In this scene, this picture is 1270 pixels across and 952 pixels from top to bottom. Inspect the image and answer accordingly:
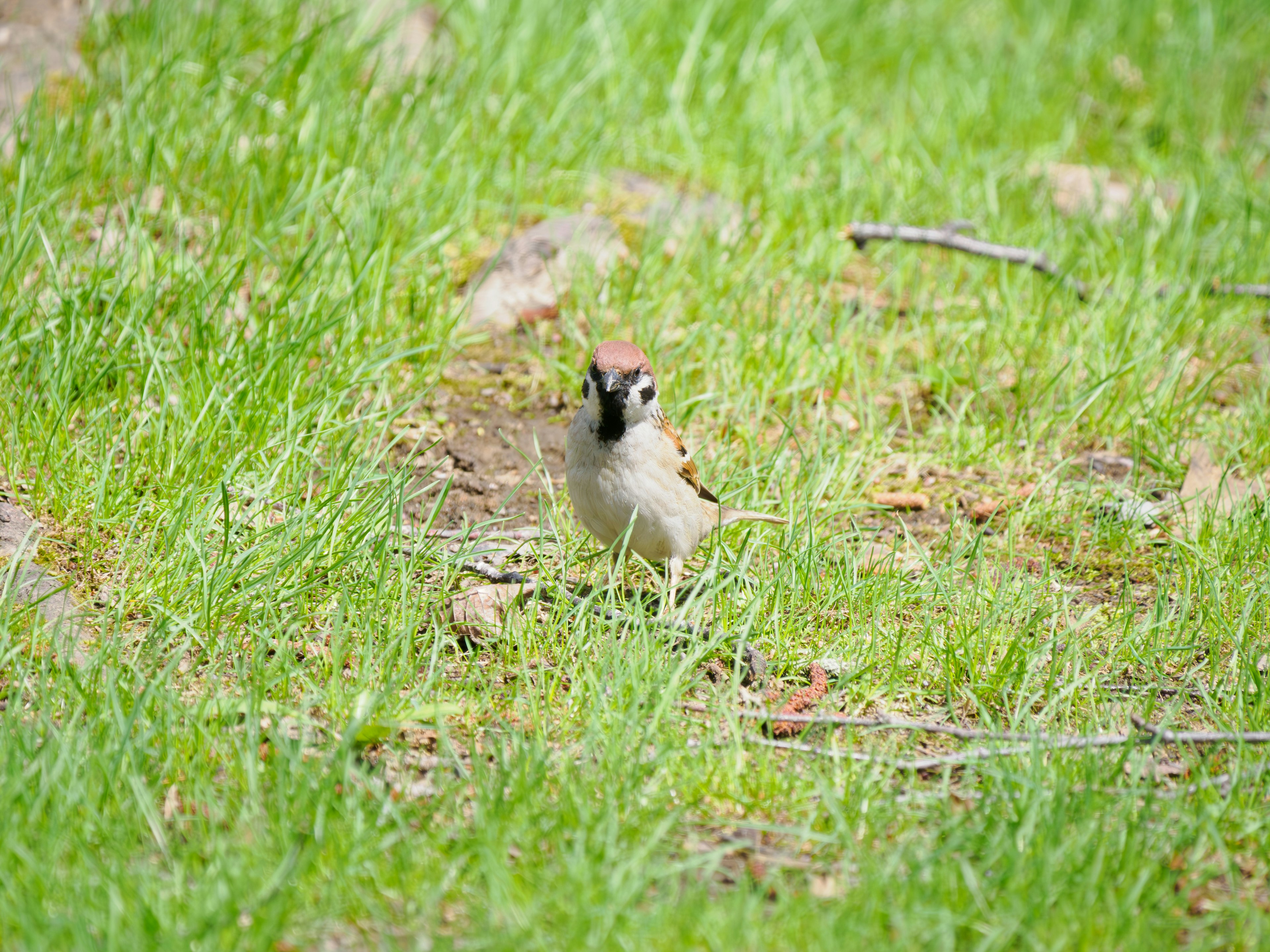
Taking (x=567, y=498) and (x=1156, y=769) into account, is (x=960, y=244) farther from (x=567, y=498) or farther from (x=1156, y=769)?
(x=1156, y=769)

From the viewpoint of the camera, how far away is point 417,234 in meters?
5.20

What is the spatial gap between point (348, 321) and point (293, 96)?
170 cm

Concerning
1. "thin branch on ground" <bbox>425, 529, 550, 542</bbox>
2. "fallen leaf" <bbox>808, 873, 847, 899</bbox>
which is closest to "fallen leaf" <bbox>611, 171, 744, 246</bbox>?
"thin branch on ground" <bbox>425, 529, 550, 542</bbox>

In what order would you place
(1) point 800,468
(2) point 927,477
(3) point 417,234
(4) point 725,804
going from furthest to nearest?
(3) point 417,234 < (2) point 927,477 < (1) point 800,468 < (4) point 725,804

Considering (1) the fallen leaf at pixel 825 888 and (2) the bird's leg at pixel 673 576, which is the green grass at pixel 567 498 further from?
(2) the bird's leg at pixel 673 576

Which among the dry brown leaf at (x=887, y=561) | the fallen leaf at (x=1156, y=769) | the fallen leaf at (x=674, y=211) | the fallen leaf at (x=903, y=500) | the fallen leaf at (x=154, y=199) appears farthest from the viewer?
the fallen leaf at (x=674, y=211)

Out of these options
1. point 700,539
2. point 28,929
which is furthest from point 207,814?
point 700,539

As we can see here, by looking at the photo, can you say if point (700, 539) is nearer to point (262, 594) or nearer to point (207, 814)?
point (262, 594)

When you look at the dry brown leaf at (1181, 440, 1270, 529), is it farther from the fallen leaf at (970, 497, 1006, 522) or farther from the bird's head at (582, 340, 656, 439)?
the bird's head at (582, 340, 656, 439)

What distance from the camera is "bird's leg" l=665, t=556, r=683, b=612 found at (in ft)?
12.2

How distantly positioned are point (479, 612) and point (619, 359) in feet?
3.02

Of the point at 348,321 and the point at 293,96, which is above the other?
the point at 293,96

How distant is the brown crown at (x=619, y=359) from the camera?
144 inches

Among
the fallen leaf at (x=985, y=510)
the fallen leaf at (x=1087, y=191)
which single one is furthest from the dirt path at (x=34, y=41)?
the fallen leaf at (x=1087, y=191)
